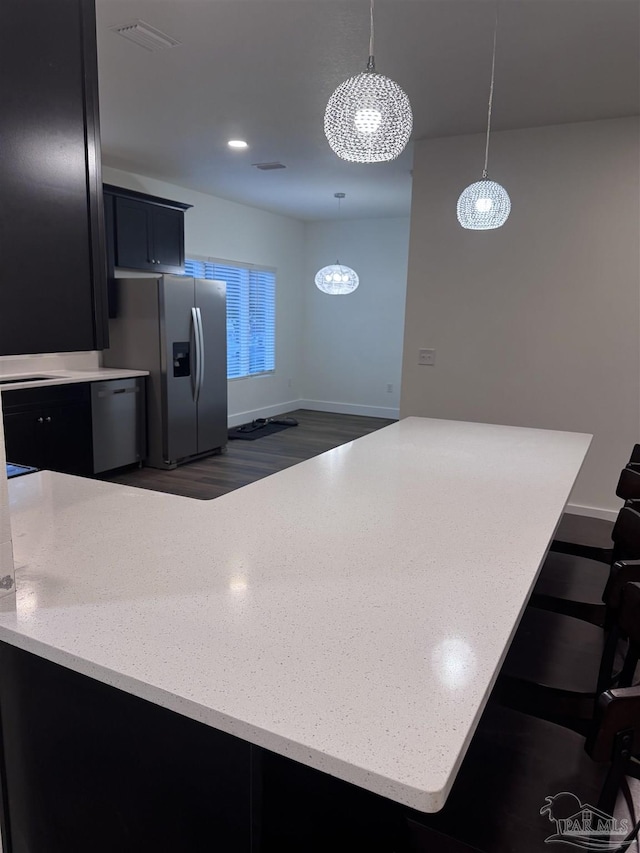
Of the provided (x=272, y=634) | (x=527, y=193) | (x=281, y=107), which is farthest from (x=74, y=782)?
(x=527, y=193)

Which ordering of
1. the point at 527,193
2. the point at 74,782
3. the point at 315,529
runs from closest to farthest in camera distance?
the point at 74,782 → the point at 315,529 → the point at 527,193

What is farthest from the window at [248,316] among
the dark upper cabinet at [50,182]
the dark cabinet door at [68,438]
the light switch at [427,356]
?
the dark upper cabinet at [50,182]

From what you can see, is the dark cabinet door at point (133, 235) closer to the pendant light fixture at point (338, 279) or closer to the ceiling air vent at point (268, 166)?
the ceiling air vent at point (268, 166)

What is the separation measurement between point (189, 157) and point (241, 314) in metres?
2.59

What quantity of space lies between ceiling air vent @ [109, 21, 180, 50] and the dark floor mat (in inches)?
168

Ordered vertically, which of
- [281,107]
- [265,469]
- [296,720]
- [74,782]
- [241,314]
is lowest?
[265,469]

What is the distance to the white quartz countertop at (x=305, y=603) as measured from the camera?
0.72 meters

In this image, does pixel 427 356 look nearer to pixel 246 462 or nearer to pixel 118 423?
pixel 246 462

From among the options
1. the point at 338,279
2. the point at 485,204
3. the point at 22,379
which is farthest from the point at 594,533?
the point at 338,279

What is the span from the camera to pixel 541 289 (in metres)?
3.99

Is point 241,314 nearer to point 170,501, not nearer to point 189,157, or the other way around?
point 189,157

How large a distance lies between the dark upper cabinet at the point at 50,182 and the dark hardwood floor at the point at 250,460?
3.37 meters

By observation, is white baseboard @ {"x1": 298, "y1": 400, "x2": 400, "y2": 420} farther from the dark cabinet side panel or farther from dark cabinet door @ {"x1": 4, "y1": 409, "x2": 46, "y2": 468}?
the dark cabinet side panel

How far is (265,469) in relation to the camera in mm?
5254
